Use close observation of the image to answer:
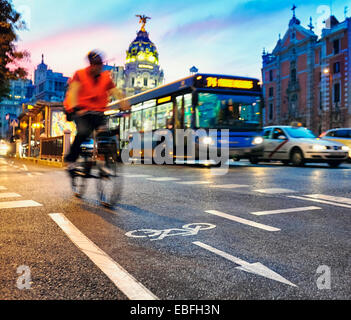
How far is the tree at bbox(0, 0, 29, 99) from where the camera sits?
18203 mm

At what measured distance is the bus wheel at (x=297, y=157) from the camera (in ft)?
48.8

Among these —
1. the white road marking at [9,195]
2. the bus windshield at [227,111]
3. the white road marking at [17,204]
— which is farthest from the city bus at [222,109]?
the white road marking at [17,204]

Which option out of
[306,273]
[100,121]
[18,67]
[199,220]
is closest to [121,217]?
[199,220]

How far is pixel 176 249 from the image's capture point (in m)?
3.17

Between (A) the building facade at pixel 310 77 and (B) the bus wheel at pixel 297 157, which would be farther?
(A) the building facade at pixel 310 77

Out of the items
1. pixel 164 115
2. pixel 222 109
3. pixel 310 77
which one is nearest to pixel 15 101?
pixel 310 77

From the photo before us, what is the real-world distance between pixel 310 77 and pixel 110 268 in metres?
49.5

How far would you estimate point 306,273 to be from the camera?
2.56 metres

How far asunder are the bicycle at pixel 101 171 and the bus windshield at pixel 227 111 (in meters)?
7.89

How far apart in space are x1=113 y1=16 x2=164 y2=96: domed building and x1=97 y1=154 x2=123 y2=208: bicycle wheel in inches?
4781

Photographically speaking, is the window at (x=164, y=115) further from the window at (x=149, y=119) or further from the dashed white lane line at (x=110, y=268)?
the dashed white lane line at (x=110, y=268)

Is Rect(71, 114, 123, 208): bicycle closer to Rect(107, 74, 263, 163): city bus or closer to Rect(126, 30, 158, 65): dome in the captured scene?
Rect(107, 74, 263, 163): city bus

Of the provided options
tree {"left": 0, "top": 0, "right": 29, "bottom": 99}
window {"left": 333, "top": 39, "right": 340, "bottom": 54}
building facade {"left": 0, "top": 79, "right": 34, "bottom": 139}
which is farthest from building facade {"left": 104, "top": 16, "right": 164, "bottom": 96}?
tree {"left": 0, "top": 0, "right": 29, "bottom": 99}
